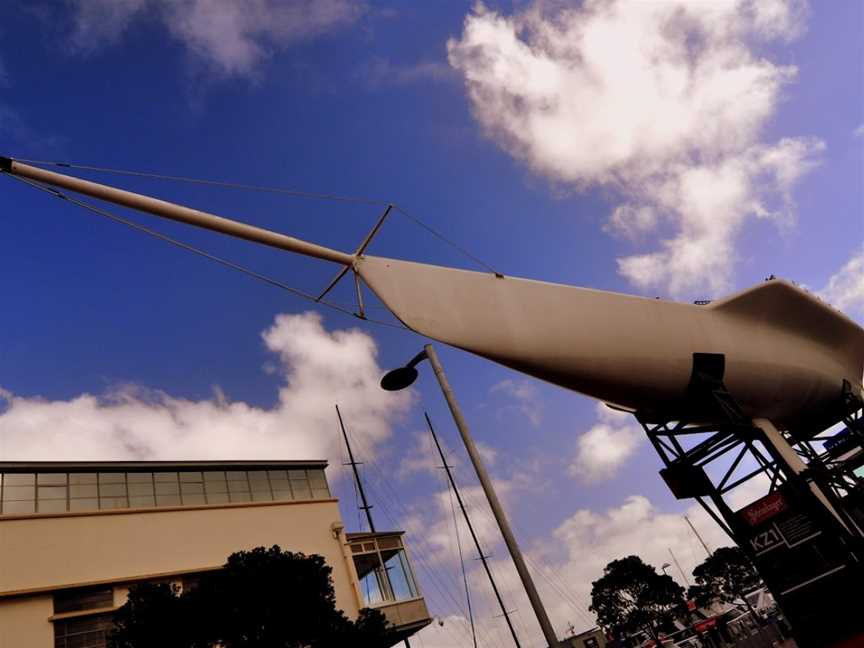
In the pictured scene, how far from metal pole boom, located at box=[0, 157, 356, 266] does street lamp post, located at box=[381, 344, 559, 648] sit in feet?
8.91

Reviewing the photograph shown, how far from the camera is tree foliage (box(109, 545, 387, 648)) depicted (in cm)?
1178

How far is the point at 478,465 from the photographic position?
9.34 m

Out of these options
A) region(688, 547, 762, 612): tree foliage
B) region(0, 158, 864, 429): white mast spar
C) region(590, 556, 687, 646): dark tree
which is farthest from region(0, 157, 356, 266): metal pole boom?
region(688, 547, 762, 612): tree foliage

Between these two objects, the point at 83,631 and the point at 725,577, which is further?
the point at 725,577

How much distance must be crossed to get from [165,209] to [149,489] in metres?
17.0

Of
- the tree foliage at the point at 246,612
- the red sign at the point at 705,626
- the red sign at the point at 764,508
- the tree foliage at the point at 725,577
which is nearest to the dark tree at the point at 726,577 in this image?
the tree foliage at the point at 725,577

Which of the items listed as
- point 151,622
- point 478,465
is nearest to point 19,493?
point 151,622

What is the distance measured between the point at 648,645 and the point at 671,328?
43896 mm

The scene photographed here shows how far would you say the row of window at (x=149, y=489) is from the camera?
60.8ft

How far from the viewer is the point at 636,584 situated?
43656 millimetres

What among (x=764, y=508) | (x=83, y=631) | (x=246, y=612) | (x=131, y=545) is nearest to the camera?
(x=246, y=612)

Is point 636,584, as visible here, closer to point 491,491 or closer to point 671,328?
point 671,328

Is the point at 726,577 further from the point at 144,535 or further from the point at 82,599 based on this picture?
the point at 82,599

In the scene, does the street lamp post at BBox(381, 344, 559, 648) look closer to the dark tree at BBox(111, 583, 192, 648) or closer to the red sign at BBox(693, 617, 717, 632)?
the dark tree at BBox(111, 583, 192, 648)
